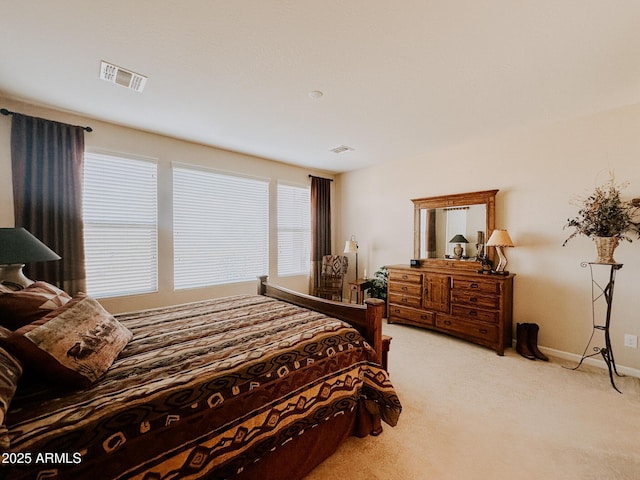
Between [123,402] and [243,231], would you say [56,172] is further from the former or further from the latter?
[123,402]

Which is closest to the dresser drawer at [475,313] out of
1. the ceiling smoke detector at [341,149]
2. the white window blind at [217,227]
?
the ceiling smoke detector at [341,149]

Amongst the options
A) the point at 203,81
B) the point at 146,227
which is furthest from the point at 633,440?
the point at 146,227

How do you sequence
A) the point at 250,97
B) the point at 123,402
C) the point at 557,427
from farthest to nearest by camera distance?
1. the point at 250,97
2. the point at 557,427
3. the point at 123,402

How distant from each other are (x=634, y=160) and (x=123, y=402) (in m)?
4.28

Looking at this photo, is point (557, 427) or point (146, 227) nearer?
point (557, 427)

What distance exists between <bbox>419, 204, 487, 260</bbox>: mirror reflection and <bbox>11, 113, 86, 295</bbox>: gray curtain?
4357 mm

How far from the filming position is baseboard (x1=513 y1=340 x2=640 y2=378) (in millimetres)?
2566

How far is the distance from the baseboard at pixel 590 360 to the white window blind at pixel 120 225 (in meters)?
4.69

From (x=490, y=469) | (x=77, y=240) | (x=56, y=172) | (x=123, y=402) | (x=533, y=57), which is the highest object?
(x=533, y=57)

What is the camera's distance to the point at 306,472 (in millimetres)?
1475

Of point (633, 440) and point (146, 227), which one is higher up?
point (146, 227)

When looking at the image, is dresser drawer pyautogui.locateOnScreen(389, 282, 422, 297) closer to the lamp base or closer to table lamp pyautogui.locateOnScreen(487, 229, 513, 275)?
table lamp pyautogui.locateOnScreen(487, 229, 513, 275)

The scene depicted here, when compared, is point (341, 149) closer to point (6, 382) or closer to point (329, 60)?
point (329, 60)

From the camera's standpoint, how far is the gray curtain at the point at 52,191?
2619 millimetres
